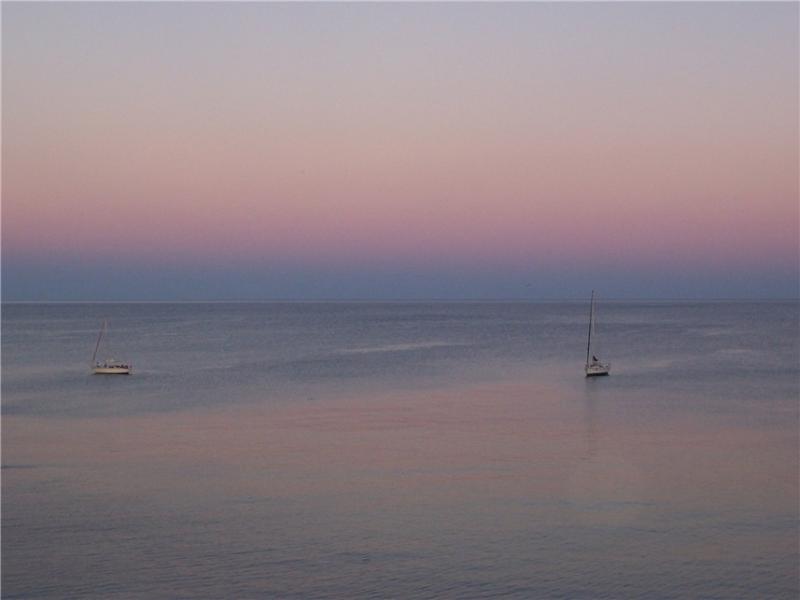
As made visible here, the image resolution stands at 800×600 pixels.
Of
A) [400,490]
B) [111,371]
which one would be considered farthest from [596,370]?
[400,490]

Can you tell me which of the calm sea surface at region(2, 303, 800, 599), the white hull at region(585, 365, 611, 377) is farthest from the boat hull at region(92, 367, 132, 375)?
the white hull at region(585, 365, 611, 377)

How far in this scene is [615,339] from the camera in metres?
87.6

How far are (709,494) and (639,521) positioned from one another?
3.11 meters

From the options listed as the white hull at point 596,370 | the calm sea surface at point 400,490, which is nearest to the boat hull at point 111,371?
the calm sea surface at point 400,490

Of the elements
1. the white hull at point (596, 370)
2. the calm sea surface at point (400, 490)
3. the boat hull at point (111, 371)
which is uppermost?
the white hull at point (596, 370)

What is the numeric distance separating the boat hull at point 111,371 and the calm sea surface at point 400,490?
4.26m

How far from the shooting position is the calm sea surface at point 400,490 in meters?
14.7

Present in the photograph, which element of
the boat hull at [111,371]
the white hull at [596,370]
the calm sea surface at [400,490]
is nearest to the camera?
the calm sea surface at [400,490]

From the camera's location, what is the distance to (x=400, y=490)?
2039cm

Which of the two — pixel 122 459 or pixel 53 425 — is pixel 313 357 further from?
pixel 122 459

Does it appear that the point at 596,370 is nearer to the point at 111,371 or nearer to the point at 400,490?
the point at 111,371

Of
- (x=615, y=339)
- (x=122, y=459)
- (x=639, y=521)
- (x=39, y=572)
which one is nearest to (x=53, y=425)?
(x=122, y=459)

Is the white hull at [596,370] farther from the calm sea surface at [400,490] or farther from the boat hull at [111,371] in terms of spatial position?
the boat hull at [111,371]

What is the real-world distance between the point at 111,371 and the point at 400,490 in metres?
33.0
